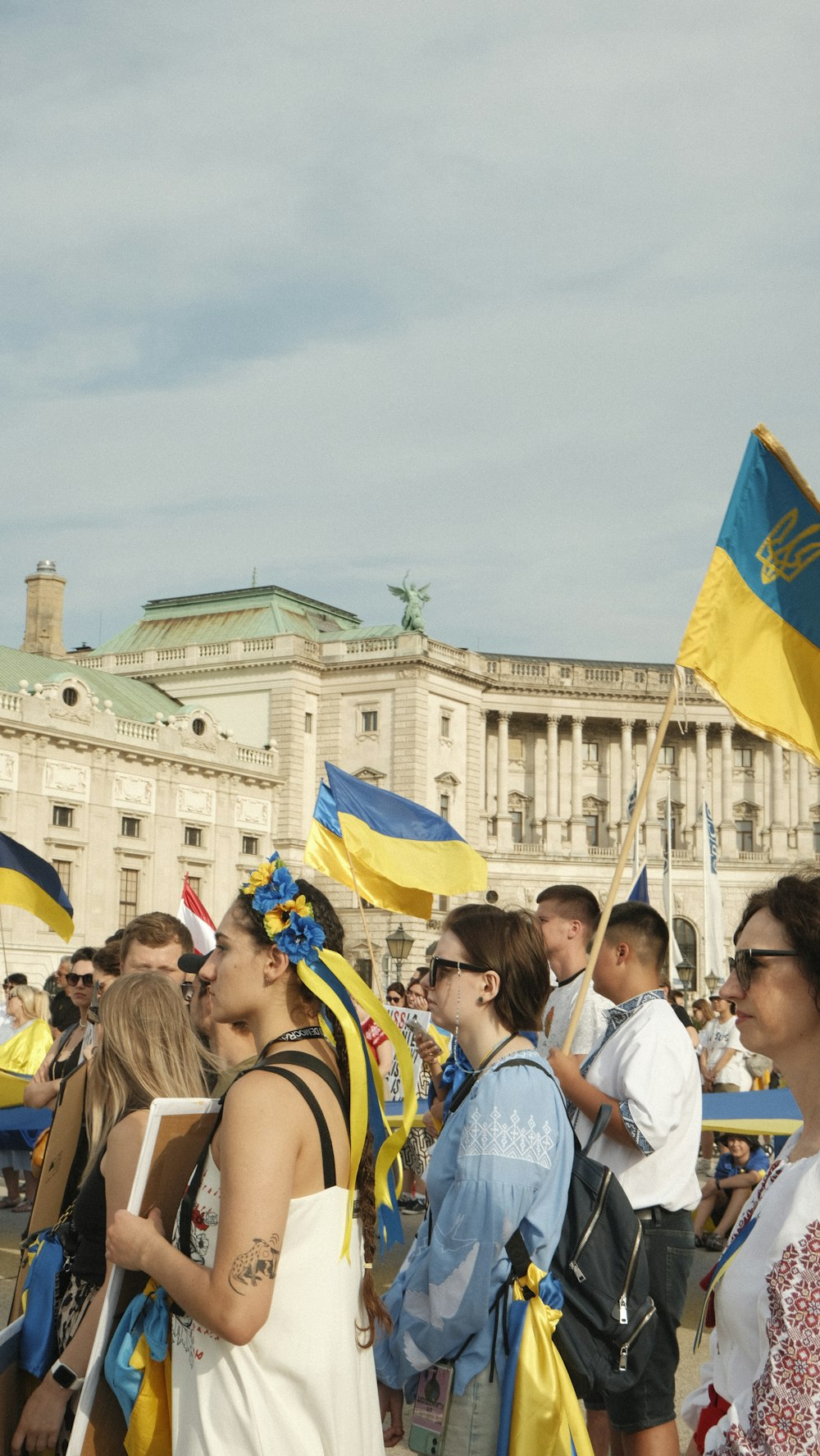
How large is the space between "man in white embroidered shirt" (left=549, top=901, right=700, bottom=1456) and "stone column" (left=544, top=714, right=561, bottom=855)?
203 ft

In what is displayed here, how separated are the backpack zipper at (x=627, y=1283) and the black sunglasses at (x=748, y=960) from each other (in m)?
1.26

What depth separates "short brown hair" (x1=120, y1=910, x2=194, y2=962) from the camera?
17.9ft

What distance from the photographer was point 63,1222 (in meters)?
3.76

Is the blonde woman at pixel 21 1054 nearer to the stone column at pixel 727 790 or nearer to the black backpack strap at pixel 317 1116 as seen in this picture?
the black backpack strap at pixel 317 1116

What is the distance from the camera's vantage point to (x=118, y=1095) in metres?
3.60

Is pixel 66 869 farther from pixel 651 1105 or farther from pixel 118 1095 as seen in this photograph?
pixel 118 1095

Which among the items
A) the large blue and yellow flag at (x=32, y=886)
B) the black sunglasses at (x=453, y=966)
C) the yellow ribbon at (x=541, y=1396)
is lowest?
the yellow ribbon at (x=541, y=1396)

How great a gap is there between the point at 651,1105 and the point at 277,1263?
2.12 meters

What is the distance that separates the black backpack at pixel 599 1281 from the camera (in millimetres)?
3688

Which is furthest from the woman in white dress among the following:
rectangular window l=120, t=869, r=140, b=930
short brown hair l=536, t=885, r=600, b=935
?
rectangular window l=120, t=869, r=140, b=930

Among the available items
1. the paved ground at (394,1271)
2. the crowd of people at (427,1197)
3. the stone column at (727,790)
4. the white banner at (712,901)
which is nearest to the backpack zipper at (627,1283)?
the crowd of people at (427,1197)

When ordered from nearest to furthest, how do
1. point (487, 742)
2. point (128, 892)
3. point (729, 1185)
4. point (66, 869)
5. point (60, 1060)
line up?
point (60, 1060)
point (729, 1185)
point (66, 869)
point (128, 892)
point (487, 742)

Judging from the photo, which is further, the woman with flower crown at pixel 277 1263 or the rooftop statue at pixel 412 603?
the rooftop statue at pixel 412 603

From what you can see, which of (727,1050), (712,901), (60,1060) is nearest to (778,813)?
(712,901)
